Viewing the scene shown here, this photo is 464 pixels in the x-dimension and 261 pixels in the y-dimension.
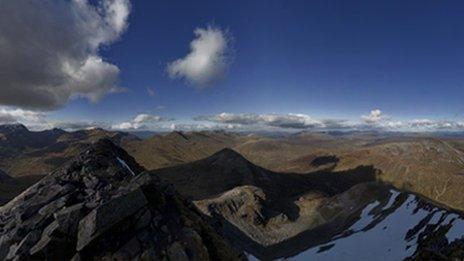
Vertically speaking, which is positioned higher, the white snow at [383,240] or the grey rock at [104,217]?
the grey rock at [104,217]

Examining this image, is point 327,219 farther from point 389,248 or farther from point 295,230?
point 389,248

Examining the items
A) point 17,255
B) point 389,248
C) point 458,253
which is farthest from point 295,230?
point 17,255

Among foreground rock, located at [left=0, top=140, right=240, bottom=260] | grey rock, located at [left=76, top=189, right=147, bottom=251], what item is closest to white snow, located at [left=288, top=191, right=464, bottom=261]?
foreground rock, located at [left=0, top=140, right=240, bottom=260]

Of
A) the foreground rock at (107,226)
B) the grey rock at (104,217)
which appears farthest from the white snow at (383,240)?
the grey rock at (104,217)

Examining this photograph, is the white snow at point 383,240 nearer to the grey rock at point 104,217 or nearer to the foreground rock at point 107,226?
the foreground rock at point 107,226

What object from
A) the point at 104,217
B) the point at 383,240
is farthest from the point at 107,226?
the point at 383,240

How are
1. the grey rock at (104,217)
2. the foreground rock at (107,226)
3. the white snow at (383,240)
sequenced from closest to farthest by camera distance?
the grey rock at (104,217)
the foreground rock at (107,226)
the white snow at (383,240)

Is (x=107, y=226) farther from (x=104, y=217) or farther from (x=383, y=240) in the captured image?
(x=383, y=240)

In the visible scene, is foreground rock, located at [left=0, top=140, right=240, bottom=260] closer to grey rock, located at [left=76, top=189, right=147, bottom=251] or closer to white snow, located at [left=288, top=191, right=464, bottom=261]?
grey rock, located at [left=76, top=189, right=147, bottom=251]
